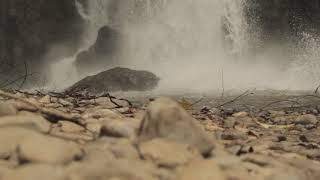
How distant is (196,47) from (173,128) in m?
23.4

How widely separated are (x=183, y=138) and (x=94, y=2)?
2913cm

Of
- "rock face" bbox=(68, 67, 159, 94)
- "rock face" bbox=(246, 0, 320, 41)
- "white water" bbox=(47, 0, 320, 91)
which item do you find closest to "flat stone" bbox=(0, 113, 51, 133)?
"rock face" bbox=(68, 67, 159, 94)

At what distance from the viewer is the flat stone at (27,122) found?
408 centimetres

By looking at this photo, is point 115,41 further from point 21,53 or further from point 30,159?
point 30,159

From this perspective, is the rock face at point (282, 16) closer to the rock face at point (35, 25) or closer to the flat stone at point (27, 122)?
the rock face at point (35, 25)

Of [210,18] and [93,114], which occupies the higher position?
[210,18]

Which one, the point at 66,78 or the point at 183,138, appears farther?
the point at 66,78

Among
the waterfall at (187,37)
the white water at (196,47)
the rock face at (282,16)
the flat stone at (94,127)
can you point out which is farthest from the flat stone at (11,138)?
the rock face at (282,16)

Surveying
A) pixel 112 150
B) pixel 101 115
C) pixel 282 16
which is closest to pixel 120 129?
pixel 112 150

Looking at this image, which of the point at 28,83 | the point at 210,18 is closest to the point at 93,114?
the point at 210,18

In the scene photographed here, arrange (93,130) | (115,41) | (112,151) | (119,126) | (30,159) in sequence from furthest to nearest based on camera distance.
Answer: (115,41)
(93,130)
(119,126)
(112,151)
(30,159)

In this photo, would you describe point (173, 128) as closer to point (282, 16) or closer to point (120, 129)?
point (120, 129)

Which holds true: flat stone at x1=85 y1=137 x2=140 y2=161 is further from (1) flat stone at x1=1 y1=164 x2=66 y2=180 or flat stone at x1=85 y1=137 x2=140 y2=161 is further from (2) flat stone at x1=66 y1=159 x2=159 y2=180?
(1) flat stone at x1=1 y1=164 x2=66 y2=180

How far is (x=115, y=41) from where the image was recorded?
2973cm
